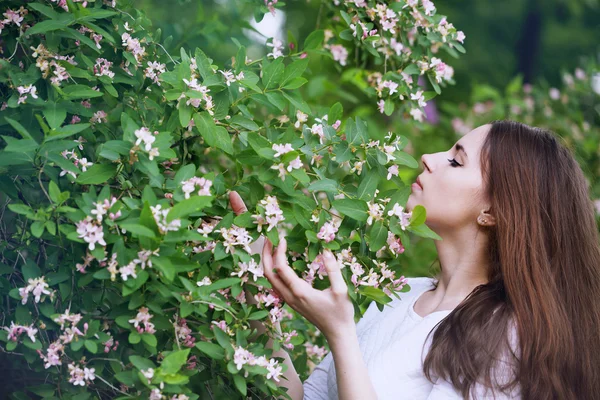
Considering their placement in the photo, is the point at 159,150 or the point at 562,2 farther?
the point at 562,2

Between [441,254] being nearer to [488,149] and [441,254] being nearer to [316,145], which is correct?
[488,149]

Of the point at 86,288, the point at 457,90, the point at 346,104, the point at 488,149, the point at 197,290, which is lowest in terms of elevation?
the point at 457,90

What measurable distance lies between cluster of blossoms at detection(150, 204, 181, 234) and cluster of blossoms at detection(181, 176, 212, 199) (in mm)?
110

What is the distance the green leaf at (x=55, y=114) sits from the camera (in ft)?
5.22

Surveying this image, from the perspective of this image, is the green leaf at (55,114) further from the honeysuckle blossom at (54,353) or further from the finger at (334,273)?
the finger at (334,273)

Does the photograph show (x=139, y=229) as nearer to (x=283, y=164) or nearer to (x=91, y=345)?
(x=91, y=345)

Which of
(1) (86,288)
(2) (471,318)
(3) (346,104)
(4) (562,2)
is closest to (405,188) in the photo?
(2) (471,318)

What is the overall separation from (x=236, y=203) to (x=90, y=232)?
1.60ft

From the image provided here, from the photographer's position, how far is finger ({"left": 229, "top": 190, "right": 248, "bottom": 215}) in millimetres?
1833

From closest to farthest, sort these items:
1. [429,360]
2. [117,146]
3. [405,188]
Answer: [117,146] → [405,188] → [429,360]

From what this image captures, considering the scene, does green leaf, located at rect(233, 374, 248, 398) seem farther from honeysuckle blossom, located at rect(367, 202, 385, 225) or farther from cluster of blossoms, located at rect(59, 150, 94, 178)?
cluster of blossoms, located at rect(59, 150, 94, 178)

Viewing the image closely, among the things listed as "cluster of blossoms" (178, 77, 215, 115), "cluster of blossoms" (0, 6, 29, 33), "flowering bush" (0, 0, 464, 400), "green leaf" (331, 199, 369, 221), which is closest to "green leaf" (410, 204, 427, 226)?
"flowering bush" (0, 0, 464, 400)

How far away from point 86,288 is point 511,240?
1.25m

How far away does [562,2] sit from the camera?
9.63 metres
